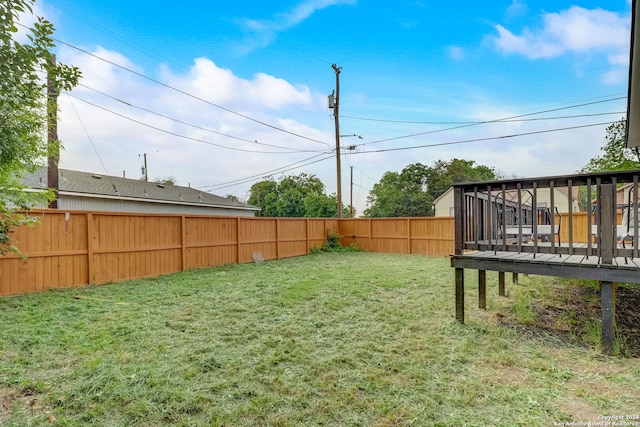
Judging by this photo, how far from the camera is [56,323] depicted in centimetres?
348

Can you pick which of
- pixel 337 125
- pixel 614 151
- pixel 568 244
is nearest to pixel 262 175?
pixel 337 125

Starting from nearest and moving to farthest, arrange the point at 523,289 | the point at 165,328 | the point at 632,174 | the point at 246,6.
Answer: the point at 632,174, the point at 165,328, the point at 523,289, the point at 246,6

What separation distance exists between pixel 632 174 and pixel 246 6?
8.74 m

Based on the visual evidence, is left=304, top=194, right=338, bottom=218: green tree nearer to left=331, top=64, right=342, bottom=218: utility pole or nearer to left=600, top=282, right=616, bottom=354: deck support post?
left=331, top=64, right=342, bottom=218: utility pole

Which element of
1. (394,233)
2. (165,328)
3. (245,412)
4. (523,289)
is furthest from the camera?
(394,233)

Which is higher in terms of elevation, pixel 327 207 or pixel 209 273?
pixel 327 207

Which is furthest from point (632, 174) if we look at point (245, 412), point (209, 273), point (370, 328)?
point (209, 273)

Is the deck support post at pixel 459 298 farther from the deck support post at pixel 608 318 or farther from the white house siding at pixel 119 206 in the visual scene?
the white house siding at pixel 119 206

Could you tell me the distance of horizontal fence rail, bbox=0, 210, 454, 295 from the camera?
5098 mm

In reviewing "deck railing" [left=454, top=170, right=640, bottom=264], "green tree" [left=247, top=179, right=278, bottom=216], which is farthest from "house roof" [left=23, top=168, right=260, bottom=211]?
"green tree" [left=247, top=179, right=278, bottom=216]

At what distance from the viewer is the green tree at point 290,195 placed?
102 feet

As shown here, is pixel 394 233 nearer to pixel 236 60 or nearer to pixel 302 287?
pixel 302 287

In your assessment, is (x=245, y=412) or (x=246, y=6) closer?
(x=245, y=412)

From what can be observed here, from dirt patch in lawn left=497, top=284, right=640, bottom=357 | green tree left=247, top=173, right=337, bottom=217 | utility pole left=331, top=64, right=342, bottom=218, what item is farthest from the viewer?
green tree left=247, top=173, right=337, bottom=217
